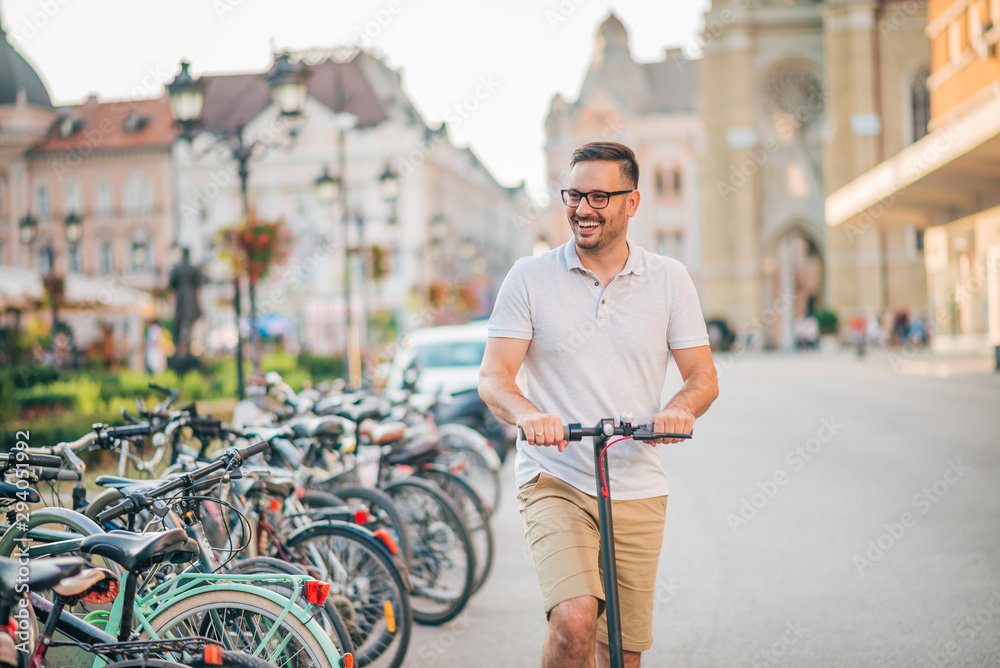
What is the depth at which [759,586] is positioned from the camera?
20.6 feet

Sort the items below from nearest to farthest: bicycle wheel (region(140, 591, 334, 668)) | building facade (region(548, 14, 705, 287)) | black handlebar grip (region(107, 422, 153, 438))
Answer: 1. bicycle wheel (region(140, 591, 334, 668))
2. black handlebar grip (region(107, 422, 153, 438))
3. building facade (region(548, 14, 705, 287))

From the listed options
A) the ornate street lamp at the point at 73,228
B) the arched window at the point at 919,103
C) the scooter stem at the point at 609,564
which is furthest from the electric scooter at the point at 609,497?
the arched window at the point at 919,103

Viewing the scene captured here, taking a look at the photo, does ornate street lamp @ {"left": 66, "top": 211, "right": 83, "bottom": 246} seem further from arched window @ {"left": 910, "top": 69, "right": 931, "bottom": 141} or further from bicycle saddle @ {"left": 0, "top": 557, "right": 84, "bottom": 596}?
arched window @ {"left": 910, "top": 69, "right": 931, "bottom": 141}

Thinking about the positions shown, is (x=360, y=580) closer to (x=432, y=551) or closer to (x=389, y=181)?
(x=432, y=551)

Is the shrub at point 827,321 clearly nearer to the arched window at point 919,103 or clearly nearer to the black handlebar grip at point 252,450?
the arched window at point 919,103

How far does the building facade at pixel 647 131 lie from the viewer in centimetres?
6756

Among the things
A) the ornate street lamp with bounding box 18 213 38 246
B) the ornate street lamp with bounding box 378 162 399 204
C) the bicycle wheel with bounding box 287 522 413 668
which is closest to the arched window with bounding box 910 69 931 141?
the ornate street lamp with bounding box 378 162 399 204

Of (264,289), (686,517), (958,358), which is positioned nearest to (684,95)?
(264,289)

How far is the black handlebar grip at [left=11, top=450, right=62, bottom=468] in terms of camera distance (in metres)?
3.72

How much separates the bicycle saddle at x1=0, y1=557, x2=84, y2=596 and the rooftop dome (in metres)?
61.5

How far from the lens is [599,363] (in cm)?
328

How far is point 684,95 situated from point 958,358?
47864 millimetres

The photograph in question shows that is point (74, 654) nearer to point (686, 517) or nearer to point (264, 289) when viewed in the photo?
point (686, 517)

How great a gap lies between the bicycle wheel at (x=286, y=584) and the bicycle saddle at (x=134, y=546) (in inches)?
22.7
